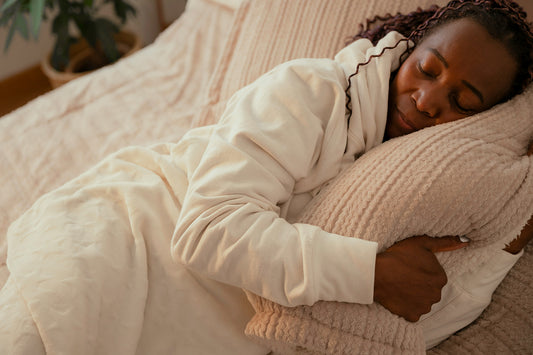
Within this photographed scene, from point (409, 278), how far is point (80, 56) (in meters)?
2.10

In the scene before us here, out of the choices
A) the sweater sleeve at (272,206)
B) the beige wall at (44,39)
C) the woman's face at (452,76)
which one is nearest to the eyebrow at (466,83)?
the woman's face at (452,76)

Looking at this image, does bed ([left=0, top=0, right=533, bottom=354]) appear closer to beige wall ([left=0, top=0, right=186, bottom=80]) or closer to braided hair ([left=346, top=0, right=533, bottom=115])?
braided hair ([left=346, top=0, right=533, bottom=115])

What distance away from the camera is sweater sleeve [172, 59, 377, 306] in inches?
25.5

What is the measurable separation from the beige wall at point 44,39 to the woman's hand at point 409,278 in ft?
6.59

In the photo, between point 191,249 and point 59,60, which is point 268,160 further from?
point 59,60

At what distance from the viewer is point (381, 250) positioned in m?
0.69

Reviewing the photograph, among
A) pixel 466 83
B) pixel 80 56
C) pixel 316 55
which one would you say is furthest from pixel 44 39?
pixel 466 83

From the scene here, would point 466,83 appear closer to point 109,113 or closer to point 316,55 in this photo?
point 316,55

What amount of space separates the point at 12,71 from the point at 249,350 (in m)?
2.34

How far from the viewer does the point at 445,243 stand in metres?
0.71

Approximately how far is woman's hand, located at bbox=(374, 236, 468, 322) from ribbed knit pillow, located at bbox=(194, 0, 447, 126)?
57cm

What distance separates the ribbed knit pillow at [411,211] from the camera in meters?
0.66

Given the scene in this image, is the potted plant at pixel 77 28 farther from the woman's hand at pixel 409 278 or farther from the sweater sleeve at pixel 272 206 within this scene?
the woman's hand at pixel 409 278

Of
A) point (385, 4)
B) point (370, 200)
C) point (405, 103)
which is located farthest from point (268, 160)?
point (385, 4)
